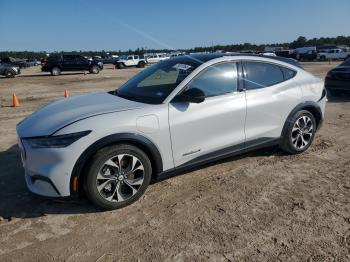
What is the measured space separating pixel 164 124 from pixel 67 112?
45.6 inches

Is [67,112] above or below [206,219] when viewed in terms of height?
above

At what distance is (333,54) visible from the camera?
47406 mm

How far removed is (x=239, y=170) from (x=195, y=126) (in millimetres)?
1158

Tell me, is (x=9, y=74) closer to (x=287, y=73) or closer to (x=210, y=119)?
(x=287, y=73)

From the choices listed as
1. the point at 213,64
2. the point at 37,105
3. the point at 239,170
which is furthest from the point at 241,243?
the point at 37,105

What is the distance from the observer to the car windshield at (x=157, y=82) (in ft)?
14.3

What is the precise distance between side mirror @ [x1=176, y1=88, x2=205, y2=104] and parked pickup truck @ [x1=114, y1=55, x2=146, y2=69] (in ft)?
128

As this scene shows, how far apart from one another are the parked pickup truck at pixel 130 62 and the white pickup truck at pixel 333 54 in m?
24.5

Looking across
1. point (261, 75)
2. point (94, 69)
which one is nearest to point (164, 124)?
point (261, 75)

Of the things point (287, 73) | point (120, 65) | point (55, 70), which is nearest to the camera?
point (287, 73)

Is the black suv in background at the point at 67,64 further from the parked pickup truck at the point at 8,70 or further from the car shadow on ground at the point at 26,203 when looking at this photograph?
the car shadow on ground at the point at 26,203

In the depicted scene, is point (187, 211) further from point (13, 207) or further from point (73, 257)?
point (13, 207)

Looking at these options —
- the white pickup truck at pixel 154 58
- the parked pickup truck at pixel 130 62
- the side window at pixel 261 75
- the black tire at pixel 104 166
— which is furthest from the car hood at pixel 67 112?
the white pickup truck at pixel 154 58

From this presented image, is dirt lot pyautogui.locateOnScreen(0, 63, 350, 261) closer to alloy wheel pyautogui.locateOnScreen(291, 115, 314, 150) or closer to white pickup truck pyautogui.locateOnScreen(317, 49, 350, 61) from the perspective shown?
→ alloy wheel pyautogui.locateOnScreen(291, 115, 314, 150)
